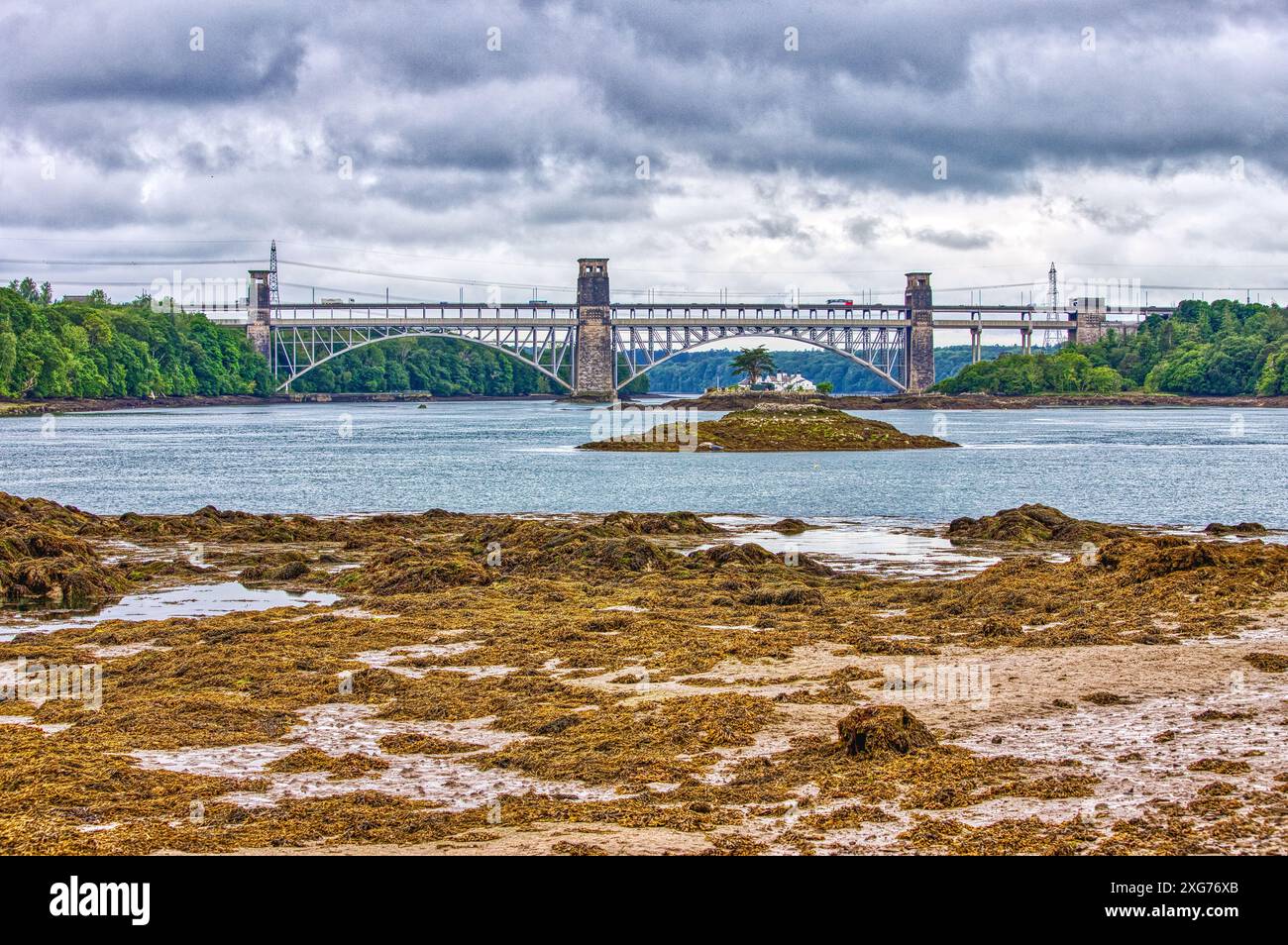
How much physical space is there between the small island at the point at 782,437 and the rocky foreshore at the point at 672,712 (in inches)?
2054

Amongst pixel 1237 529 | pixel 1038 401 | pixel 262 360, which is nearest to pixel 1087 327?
pixel 1038 401

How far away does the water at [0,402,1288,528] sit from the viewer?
42.7 meters

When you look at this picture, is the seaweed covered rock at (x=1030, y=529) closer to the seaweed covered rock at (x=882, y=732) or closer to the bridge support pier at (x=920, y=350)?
the seaweed covered rock at (x=882, y=732)

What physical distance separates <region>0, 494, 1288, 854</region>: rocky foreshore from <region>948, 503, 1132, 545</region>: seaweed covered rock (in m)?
6.93

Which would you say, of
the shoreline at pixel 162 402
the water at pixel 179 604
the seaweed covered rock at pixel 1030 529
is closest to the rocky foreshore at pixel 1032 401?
the shoreline at pixel 162 402

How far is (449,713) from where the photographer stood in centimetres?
1291

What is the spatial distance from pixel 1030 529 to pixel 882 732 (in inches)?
795

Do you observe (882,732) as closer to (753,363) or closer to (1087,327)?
(753,363)

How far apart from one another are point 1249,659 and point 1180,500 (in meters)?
31.8

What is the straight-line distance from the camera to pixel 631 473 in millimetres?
58656

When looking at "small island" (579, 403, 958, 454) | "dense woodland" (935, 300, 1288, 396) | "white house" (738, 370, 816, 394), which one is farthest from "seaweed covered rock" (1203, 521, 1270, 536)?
"dense woodland" (935, 300, 1288, 396)

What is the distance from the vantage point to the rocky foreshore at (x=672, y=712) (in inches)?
361
